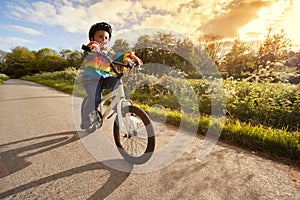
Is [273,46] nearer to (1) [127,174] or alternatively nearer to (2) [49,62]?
(1) [127,174]

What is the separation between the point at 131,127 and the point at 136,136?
0.15m

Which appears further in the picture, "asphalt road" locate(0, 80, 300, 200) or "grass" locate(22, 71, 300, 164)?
"grass" locate(22, 71, 300, 164)

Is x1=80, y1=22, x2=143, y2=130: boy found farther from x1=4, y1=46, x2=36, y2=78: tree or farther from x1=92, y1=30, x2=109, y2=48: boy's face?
x1=4, y1=46, x2=36, y2=78: tree

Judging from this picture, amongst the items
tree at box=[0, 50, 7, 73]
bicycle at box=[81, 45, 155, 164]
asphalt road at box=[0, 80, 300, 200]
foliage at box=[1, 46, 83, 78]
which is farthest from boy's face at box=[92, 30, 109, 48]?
tree at box=[0, 50, 7, 73]

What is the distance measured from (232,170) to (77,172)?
6.08ft

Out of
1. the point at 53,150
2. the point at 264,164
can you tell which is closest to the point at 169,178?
the point at 264,164

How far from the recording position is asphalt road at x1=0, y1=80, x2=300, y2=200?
1695 mm

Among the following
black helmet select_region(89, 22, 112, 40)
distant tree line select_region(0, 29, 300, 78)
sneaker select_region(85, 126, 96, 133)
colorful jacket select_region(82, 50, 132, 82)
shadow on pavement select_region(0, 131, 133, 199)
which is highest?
distant tree line select_region(0, 29, 300, 78)

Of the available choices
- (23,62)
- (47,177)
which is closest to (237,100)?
(47,177)

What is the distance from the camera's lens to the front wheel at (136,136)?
2.14 metres

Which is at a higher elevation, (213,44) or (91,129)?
(213,44)

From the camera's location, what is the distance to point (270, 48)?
19516 millimetres

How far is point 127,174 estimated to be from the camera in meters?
2.01

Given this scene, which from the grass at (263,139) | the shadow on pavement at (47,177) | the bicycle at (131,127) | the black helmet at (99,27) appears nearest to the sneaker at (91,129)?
the shadow on pavement at (47,177)
